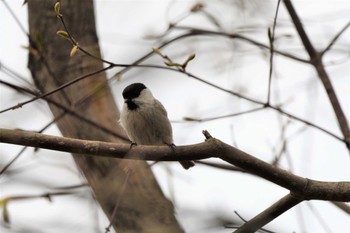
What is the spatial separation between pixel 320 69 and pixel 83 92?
1.66m

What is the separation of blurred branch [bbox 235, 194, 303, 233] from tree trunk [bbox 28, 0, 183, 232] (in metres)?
0.88

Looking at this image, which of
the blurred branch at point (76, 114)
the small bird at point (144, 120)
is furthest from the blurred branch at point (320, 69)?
the blurred branch at point (76, 114)

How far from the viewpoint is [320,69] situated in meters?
3.73

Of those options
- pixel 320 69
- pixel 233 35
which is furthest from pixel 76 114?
pixel 320 69

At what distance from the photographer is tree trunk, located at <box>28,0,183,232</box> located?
363cm

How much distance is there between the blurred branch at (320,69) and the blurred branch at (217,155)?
901mm

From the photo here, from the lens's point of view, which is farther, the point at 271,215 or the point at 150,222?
the point at 150,222

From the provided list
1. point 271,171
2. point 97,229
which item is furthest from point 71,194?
point 271,171

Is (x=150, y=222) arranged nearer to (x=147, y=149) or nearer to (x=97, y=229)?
(x=147, y=149)

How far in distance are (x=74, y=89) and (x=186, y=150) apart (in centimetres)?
163

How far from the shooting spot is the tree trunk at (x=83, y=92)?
11.9 ft

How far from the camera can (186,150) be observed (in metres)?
2.61

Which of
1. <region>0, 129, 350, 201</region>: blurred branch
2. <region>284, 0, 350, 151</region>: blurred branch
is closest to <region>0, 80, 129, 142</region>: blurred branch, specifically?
<region>0, 129, 350, 201</region>: blurred branch

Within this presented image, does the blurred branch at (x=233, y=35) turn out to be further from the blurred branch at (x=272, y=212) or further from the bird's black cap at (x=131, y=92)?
the blurred branch at (x=272, y=212)
